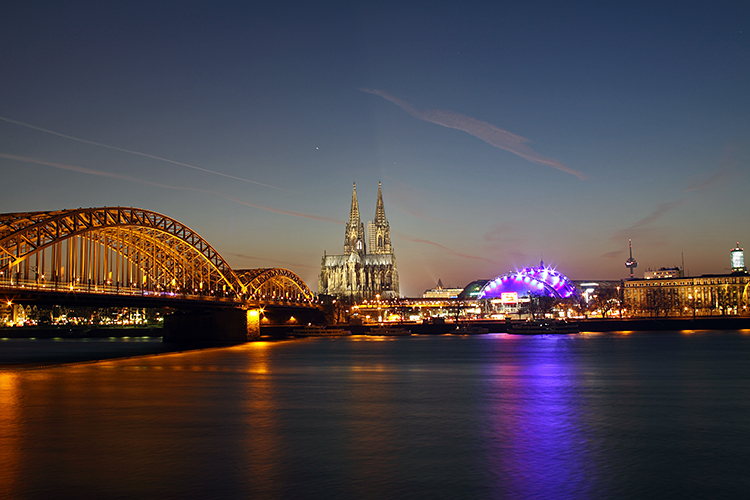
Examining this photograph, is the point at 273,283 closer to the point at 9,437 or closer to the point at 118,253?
the point at 118,253

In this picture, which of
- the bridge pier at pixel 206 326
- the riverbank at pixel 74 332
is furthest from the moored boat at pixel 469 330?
the riverbank at pixel 74 332

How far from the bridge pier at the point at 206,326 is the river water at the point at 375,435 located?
45.9 metres

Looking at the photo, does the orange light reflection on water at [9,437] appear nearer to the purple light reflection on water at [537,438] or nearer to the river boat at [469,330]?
the purple light reflection on water at [537,438]

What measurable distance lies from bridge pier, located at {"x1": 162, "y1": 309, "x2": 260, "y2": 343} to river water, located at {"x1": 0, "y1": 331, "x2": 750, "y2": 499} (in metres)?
45.9

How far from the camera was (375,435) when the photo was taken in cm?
2797

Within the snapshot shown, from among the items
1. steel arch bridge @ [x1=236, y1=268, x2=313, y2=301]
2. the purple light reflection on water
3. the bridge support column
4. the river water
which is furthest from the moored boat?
the purple light reflection on water

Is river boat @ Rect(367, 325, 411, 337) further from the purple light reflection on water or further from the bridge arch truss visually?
the purple light reflection on water

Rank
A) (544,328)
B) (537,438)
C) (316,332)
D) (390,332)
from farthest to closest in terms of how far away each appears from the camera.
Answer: (390,332)
(316,332)
(544,328)
(537,438)

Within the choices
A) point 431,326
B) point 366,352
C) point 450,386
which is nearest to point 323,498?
point 450,386

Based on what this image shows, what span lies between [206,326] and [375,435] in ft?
259

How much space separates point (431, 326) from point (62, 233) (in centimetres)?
9651

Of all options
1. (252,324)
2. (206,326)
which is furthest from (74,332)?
(206,326)

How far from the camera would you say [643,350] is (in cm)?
8262

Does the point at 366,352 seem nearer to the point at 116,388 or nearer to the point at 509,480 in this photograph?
the point at 116,388
